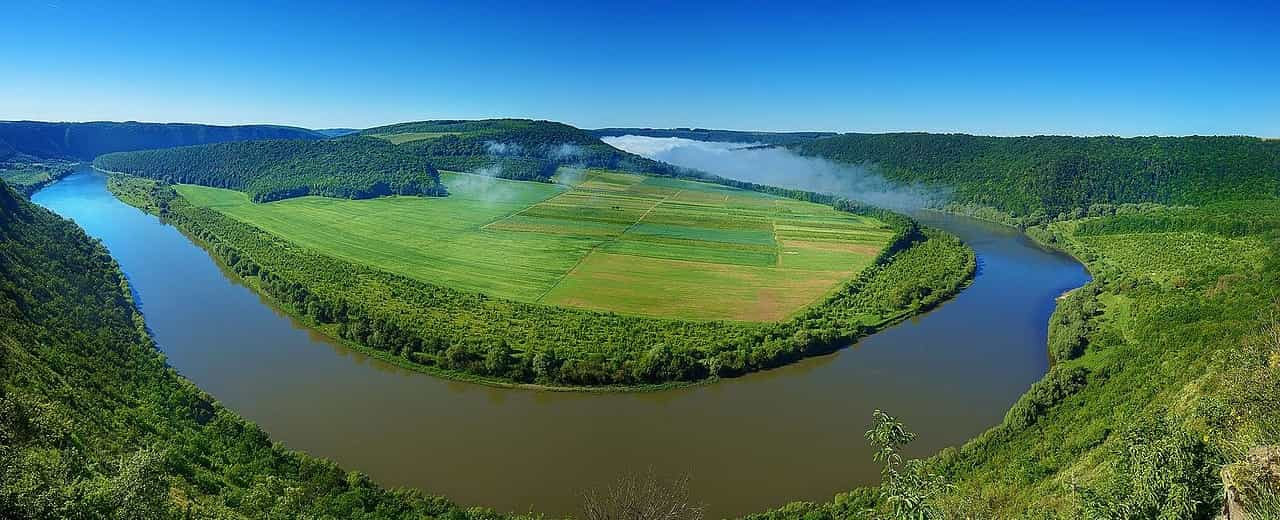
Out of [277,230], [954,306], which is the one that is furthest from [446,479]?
[277,230]

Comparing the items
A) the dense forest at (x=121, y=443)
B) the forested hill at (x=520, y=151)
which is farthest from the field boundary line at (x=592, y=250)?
the forested hill at (x=520, y=151)

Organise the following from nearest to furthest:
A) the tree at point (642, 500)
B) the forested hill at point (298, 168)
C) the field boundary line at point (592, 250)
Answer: the tree at point (642, 500)
the field boundary line at point (592, 250)
the forested hill at point (298, 168)

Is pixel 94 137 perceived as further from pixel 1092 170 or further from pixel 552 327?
pixel 1092 170

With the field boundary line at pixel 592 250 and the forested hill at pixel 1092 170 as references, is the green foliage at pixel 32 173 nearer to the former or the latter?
the field boundary line at pixel 592 250

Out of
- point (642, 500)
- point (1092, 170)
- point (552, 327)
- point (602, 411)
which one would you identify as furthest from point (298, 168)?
point (1092, 170)

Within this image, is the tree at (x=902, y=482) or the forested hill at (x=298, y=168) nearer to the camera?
the tree at (x=902, y=482)

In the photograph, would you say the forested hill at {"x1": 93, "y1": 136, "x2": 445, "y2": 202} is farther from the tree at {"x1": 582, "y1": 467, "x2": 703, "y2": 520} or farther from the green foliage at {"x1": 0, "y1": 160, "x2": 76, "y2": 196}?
the tree at {"x1": 582, "y1": 467, "x2": 703, "y2": 520}
